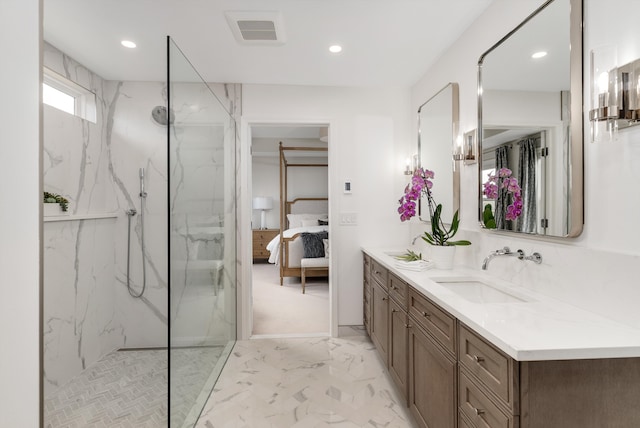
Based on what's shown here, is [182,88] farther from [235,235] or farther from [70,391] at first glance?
[70,391]

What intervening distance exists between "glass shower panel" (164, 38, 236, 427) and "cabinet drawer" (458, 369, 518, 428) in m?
1.37

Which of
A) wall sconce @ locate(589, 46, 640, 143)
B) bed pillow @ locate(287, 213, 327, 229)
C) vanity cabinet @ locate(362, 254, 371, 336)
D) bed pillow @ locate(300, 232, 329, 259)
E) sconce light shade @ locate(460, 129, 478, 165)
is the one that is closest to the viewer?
wall sconce @ locate(589, 46, 640, 143)

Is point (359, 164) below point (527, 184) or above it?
above

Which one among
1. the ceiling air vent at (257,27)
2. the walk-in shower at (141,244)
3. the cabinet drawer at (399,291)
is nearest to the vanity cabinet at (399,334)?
the cabinet drawer at (399,291)

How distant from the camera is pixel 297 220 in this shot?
6.70m

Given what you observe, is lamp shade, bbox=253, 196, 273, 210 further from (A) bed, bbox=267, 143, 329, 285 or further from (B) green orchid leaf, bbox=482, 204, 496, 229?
(B) green orchid leaf, bbox=482, 204, 496, 229

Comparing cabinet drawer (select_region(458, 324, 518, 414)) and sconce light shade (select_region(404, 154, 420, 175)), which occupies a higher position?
sconce light shade (select_region(404, 154, 420, 175))

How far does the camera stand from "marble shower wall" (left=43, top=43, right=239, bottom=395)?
2379 millimetres

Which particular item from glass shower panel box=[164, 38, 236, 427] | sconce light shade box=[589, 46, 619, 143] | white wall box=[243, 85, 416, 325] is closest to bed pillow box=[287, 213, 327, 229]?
white wall box=[243, 85, 416, 325]

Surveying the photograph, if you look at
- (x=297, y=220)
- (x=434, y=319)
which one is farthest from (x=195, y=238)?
(x=297, y=220)

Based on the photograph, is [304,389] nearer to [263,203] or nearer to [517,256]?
[517,256]

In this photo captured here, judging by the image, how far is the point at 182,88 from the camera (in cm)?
185
